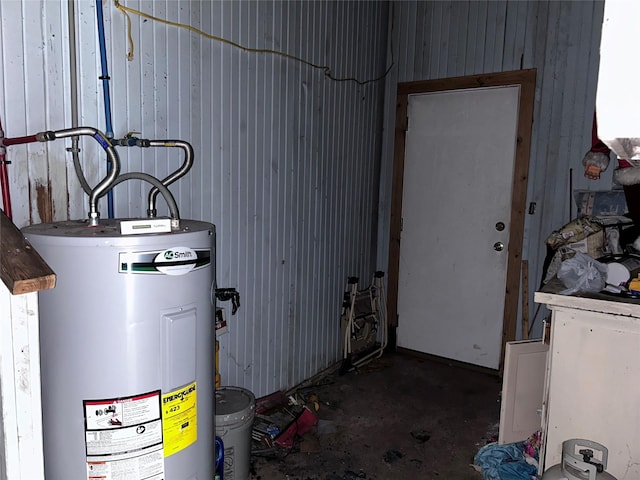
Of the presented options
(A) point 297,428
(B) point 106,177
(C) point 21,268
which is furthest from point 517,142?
(C) point 21,268

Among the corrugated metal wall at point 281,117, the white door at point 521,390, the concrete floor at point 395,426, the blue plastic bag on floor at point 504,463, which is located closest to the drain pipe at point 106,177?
the corrugated metal wall at point 281,117

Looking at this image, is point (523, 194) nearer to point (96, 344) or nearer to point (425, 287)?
point (425, 287)

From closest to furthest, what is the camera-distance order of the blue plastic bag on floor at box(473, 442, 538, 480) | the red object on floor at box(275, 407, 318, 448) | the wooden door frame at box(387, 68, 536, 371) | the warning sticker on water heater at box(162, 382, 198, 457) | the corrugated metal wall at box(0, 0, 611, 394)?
the warning sticker on water heater at box(162, 382, 198, 457), the corrugated metal wall at box(0, 0, 611, 394), the blue plastic bag on floor at box(473, 442, 538, 480), the red object on floor at box(275, 407, 318, 448), the wooden door frame at box(387, 68, 536, 371)

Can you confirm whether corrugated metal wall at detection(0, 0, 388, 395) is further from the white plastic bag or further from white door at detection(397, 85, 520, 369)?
the white plastic bag

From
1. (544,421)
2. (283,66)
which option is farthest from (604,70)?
(283,66)

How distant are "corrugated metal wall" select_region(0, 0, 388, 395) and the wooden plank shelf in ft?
2.22

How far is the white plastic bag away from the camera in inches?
73.2

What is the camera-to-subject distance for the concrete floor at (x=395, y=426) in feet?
7.46

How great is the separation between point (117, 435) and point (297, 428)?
145 centimetres

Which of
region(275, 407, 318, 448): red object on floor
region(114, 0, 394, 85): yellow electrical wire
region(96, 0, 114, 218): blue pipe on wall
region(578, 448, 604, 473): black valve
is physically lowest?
region(275, 407, 318, 448): red object on floor

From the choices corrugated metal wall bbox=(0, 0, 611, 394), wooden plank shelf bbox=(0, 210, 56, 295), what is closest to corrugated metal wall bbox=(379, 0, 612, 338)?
corrugated metal wall bbox=(0, 0, 611, 394)

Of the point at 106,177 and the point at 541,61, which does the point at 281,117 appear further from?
the point at 541,61

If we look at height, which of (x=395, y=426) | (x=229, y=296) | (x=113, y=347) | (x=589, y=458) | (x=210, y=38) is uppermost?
(x=210, y=38)

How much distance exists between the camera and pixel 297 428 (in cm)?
253
